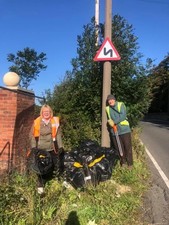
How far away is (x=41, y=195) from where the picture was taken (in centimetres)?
626

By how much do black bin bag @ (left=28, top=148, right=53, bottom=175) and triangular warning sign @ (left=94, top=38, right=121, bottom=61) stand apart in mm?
2800

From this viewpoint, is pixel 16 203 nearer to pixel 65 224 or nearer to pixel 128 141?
pixel 65 224

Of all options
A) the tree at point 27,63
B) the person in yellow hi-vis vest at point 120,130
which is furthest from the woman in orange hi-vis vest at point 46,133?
the tree at point 27,63

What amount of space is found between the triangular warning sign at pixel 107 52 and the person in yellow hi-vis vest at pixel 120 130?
85cm

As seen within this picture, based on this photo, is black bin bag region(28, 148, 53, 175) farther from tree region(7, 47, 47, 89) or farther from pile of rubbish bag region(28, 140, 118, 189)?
tree region(7, 47, 47, 89)

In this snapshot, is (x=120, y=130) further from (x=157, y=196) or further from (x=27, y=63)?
(x=27, y=63)

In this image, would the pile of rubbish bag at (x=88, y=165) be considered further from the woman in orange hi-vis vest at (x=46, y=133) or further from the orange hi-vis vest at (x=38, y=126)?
the orange hi-vis vest at (x=38, y=126)

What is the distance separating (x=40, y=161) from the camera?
674 cm

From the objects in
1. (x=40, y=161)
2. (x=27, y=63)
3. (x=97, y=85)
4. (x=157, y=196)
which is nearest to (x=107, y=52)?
(x=97, y=85)

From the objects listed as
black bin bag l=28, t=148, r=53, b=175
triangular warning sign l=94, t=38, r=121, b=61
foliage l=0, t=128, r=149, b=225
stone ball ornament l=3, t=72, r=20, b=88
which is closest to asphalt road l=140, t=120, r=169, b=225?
foliage l=0, t=128, r=149, b=225

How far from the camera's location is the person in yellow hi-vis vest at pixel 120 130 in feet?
28.6

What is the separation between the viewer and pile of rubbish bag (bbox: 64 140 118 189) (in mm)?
7002

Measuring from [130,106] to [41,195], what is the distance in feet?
15.3

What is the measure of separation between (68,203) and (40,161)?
→ 96 cm
